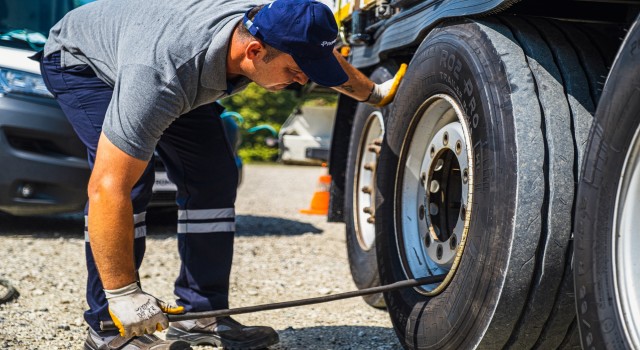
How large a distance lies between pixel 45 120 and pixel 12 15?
841 mm

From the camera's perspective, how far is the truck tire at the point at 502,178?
1.94m

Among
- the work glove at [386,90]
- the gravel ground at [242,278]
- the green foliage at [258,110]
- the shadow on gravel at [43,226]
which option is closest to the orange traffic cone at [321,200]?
the gravel ground at [242,278]

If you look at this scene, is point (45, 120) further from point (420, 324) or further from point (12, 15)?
point (420, 324)

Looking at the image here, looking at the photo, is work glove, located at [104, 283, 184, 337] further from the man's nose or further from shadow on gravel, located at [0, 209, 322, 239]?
A: shadow on gravel, located at [0, 209, 322, 239]

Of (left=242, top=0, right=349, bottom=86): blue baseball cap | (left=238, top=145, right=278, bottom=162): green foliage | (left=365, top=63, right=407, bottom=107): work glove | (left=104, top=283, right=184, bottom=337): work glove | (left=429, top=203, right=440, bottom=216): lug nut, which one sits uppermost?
(left=242, top=0, right=349, bottom=86): blue baseball cap

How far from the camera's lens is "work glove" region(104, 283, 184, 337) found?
7.76 ft

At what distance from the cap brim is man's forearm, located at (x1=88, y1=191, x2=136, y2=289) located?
672mm

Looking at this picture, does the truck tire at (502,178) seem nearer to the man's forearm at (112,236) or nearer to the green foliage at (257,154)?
the man's forearm at (112,236)

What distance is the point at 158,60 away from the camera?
91.0 inches

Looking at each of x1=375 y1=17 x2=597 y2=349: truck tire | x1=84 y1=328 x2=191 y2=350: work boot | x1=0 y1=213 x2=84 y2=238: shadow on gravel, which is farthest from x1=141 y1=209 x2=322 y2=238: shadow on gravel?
x1=375 y1=17 x2=597 y2=349: truck tire

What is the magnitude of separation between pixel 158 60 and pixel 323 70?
508mm

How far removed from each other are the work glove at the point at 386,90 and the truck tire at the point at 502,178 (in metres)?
0.40

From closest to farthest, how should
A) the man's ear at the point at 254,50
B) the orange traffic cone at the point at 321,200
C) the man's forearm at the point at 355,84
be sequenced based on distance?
the man's ear at the point at 254,50 → the man's forearm at the point at 355,84 → the orange traffic cone at the point at 321,200

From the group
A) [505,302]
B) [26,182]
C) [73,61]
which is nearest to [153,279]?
[26,182]
